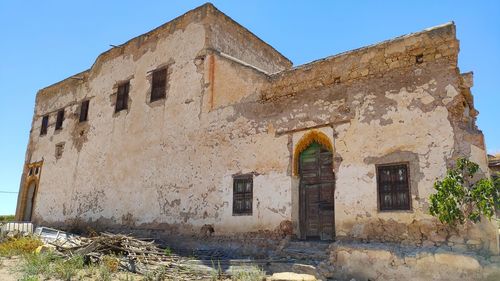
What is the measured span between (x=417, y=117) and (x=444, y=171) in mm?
1130

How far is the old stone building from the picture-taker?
7395 mm

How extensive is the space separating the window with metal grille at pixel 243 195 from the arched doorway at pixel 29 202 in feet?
38.6

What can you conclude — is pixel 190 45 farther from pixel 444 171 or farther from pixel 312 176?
pixel 444 171

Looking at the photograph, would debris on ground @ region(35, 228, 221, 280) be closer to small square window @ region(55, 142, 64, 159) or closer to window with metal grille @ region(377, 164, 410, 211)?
window with metal grille @ region(377, 164, 410, 211)

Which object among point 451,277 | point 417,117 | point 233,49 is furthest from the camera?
point 233,49

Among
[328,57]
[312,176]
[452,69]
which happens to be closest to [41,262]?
[312,176]

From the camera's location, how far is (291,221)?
8789 millimetres

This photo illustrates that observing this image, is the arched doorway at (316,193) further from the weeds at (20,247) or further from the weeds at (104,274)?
the weeds at (20,247)

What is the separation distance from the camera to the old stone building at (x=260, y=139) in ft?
24.3

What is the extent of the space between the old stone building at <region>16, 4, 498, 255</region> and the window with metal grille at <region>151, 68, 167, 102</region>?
0.16 ft

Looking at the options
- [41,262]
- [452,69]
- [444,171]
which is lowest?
[41,262]

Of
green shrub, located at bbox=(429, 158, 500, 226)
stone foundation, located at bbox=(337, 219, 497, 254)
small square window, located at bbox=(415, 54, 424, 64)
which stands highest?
small square window, located at bbox=(415, 54, 424, 64)

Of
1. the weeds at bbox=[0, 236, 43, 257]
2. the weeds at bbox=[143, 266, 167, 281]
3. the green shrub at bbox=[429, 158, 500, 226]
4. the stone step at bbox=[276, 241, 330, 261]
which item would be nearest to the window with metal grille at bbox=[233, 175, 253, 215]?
the stone step at bbox=[276, 241, 330, 261]

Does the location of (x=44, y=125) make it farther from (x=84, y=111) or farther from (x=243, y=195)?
(x=243, y=195)
